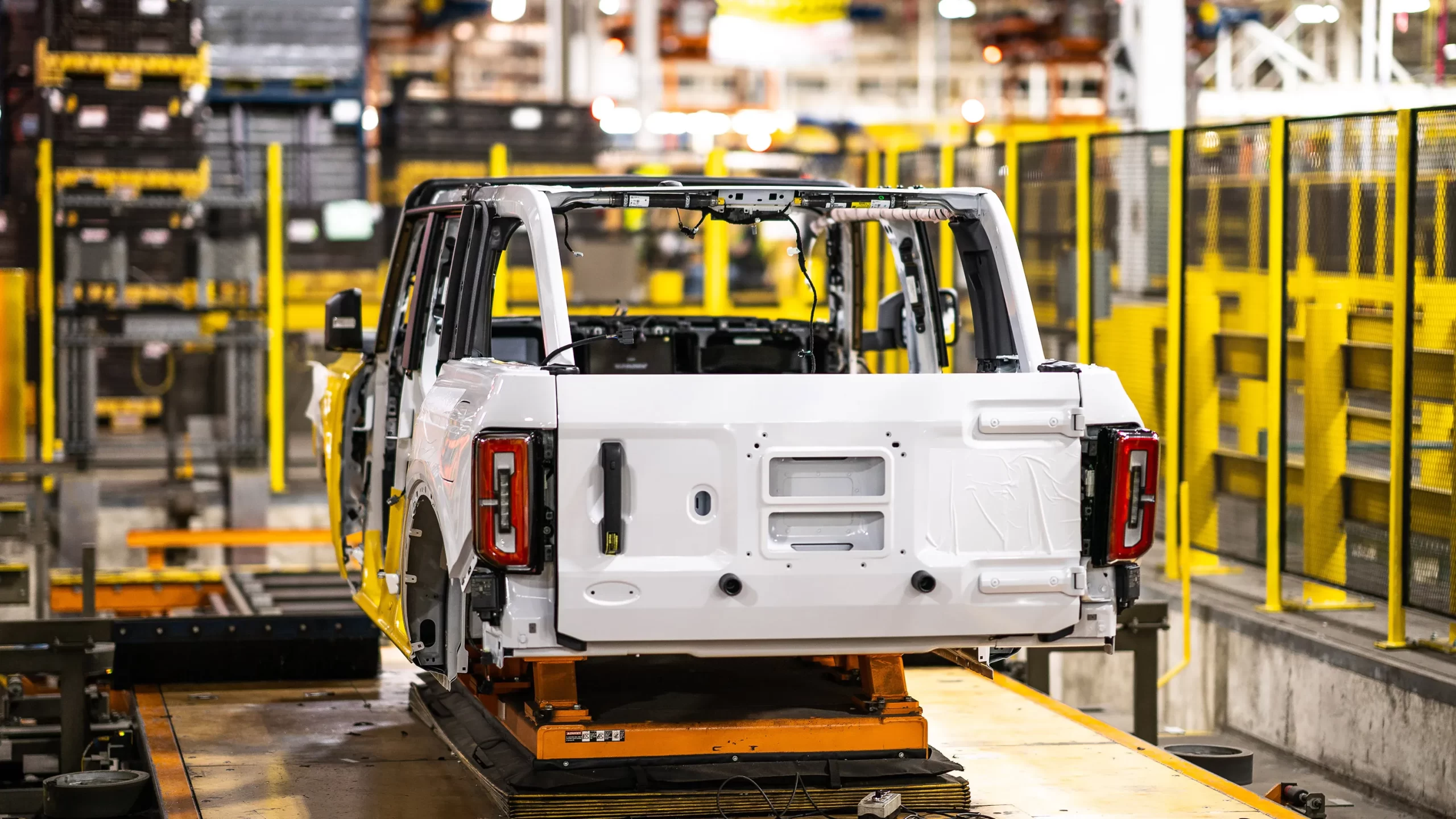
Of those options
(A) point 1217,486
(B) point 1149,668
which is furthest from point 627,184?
(A) point 1217,486

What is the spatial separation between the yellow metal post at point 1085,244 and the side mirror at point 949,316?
4.38 meters

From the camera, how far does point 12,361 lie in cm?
1309

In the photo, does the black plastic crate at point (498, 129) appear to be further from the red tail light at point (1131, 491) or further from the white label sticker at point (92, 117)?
the red tail light at point (1131, 491)

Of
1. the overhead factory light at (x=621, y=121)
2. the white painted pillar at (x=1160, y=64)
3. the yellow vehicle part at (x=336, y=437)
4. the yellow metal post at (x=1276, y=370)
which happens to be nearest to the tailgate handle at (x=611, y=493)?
the yellow vehicle part at (x=336, y=437)

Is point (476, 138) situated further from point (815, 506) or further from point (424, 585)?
point (815, 506)

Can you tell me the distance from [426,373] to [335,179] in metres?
9.53

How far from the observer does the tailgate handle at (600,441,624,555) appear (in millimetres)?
5145

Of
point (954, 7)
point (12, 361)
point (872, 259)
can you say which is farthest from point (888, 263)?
point (954, 7)

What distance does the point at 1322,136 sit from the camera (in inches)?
356

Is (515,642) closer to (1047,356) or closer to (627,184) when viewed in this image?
(627,184)

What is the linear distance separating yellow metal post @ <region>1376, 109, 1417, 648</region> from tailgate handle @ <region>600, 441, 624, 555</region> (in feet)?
14.7

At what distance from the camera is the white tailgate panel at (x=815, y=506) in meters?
5.20

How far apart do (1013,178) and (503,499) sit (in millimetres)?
8014

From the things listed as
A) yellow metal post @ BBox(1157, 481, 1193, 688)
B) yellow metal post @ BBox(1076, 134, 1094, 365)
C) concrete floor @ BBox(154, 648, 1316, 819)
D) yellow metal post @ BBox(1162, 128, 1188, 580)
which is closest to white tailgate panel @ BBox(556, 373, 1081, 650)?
concrete floor @ BBox(154, 648, 1316, 819)
